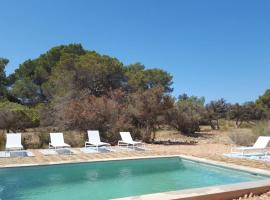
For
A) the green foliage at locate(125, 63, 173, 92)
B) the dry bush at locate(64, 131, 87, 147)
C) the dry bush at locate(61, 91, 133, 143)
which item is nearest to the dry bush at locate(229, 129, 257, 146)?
the dry bush at locate(61, 91, 133, 143)

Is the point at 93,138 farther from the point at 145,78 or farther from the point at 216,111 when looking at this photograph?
the point at 216,111

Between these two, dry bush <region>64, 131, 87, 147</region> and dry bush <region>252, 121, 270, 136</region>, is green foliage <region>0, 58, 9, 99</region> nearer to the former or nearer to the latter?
dry bush <region>64, 131, 87, 147</region>

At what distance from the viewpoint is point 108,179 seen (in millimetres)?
9250

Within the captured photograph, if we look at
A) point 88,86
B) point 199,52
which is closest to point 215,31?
point 199,52

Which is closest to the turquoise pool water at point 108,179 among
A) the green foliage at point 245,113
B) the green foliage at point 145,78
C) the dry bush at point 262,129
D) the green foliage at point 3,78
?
the dry bush at point 262,129

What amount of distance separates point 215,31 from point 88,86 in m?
9.60

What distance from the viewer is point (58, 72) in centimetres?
2336

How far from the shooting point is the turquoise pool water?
7676 millimetres

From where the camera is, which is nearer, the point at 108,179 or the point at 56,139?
the point at 108,179

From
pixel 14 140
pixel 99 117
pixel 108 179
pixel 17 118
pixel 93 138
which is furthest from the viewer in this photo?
pixel 17 118

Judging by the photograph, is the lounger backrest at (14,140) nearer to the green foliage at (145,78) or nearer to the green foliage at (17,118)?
the green foliage at (17,118)

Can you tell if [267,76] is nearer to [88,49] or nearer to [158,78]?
[158,78]

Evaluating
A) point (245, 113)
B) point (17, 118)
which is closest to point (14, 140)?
point (17, 118)

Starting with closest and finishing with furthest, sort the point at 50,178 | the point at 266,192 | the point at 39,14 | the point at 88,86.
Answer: the point at 266,192
the point at 50,178
the point at 39,14
the point at 88,86
